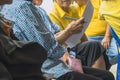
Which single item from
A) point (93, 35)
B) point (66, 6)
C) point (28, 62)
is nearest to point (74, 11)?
point (66, 6)

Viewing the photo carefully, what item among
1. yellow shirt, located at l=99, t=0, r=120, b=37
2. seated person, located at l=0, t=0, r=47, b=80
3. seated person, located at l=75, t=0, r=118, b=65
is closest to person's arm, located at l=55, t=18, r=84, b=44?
yellow shirt, located at l=99, t=0, r=120, b=37

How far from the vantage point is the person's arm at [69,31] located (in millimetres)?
2002

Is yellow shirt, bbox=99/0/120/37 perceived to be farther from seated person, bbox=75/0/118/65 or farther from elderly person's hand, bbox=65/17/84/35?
seated person, bbox=75/0/118/65

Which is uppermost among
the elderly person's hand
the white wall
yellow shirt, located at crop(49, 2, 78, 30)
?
the elderly person's hand

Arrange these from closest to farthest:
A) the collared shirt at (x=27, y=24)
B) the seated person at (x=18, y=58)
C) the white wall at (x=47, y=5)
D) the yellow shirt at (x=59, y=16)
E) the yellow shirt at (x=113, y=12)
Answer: the seated person at (x=18, y=58) < the collared shirt at (x=27, y=24) < the yellow shirt at (x=113, y=12) < the yellow shirt at (x=59, y=16) < the white wall at (x=47, y=5)

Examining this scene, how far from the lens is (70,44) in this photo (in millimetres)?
2186

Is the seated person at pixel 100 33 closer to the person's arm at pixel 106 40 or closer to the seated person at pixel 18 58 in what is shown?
the person's arm at pixel 106 40

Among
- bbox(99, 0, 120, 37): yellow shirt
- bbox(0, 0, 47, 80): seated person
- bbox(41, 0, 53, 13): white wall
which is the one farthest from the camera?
bbox(41, 0, 53, 13): white wall

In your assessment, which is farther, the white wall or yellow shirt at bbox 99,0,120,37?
the white wall

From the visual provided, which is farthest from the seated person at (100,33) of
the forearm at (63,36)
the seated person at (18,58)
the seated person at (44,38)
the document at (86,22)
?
the seated person at (18,58)

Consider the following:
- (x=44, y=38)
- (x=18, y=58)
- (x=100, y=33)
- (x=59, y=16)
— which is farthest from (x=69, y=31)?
(x=100, y=33)

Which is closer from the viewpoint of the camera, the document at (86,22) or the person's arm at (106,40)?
the document at (86,22)

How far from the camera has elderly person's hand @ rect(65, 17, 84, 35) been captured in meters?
2.04

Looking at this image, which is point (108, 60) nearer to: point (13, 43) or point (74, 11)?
point (74, 11)
